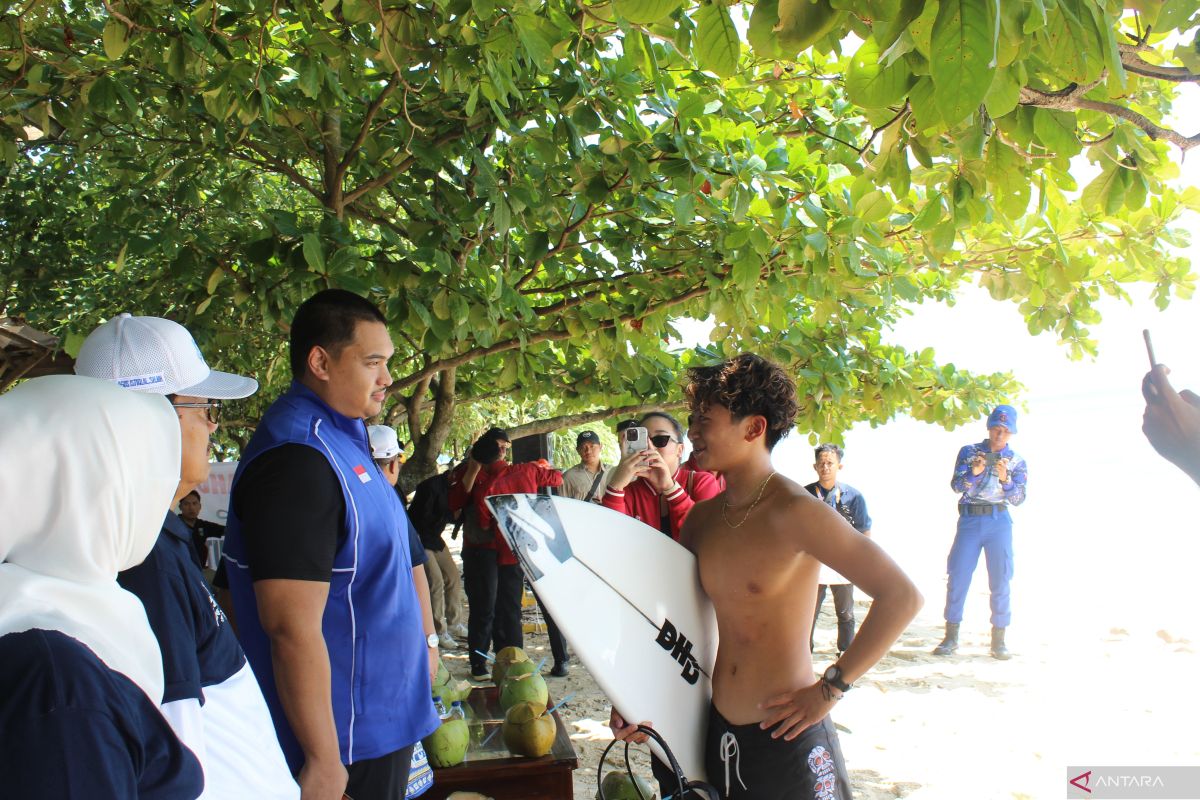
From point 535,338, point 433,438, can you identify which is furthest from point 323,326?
point 433,438

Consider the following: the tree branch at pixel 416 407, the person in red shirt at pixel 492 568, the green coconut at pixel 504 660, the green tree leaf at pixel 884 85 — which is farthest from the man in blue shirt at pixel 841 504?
the green tree leaf at pixel 884 85

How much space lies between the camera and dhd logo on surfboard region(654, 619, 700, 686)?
2.70 m

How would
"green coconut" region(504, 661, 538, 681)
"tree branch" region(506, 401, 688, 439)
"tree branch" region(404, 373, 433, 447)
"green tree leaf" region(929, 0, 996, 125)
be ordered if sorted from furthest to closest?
"tree branch" region(506, 401, 688, 439), "tree branch" region(404, 373, 433, 447), "green coconut" region(504, 661, 538, 681), "green tree leaf" region(929, 0, 996, 125)

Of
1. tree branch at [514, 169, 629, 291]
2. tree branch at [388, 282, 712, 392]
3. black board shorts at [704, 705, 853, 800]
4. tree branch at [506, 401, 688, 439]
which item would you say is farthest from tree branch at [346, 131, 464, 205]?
tree branch at [506, 401, 688, 439]

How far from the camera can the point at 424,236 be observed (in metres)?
4.04

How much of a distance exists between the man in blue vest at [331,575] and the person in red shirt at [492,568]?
456 centimetres

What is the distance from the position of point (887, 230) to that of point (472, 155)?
7.01ft

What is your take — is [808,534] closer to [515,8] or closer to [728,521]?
[728,521]

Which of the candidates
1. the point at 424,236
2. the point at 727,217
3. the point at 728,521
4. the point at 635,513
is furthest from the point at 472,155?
the point at 728,521

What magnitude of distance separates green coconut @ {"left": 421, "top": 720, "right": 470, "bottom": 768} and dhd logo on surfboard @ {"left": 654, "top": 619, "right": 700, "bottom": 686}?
112cm

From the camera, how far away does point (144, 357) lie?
5.96 ft

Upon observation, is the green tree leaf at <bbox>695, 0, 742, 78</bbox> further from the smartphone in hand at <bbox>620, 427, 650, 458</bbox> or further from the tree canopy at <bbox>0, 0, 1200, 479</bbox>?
the smartphone in hand at <bbox>620, 427, 650, 458</bbox>

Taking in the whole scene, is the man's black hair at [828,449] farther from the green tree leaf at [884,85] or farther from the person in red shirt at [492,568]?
the green tree leaf at [884,85]

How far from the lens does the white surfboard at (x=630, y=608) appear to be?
2.63 m
